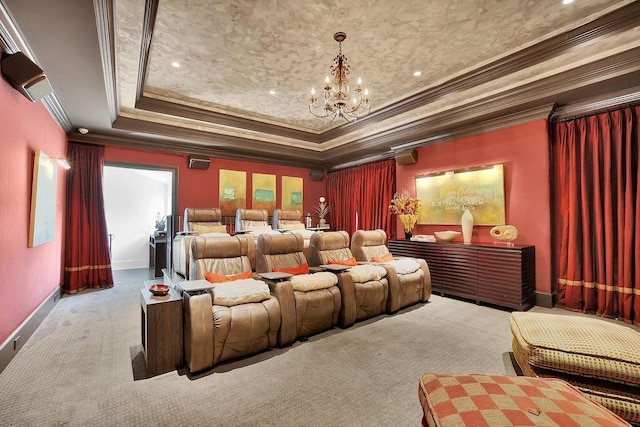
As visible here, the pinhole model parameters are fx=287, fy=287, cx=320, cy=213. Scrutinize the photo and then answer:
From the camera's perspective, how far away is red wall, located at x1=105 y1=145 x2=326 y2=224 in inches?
216

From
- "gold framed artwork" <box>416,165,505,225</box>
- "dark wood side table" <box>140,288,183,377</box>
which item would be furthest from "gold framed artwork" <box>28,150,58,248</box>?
"gold framed artwork" <box>416,165,505,225</box>

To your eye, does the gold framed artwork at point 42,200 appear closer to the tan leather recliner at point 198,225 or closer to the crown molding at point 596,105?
the tan leather recliner at point 198,225

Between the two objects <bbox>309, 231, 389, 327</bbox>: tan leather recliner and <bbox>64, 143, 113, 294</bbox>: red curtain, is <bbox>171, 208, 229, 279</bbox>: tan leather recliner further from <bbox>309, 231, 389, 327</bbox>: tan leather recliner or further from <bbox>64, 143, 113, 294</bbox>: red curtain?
<bbox>309, 231, 389, 327</bbox>: tan leather recliner

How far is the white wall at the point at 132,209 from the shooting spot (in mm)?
7035

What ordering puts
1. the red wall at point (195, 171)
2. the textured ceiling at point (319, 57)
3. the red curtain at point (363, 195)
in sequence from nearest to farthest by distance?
the textured ceiling at point (319, 57) < the red wall at point (195, 171) < the red curtain at point (363, 195)

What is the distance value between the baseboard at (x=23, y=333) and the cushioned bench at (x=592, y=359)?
12.5 ft

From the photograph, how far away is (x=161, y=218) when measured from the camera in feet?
24.6

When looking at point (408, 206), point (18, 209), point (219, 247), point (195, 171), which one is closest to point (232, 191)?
point (195, 171)

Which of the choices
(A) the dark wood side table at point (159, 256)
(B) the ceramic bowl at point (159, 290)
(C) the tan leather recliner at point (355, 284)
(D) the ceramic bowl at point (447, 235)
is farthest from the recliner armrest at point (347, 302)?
(A) the dark wood side table at point (159, 256)

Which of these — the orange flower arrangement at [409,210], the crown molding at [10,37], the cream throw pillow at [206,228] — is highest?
the crown molding at [10,37]

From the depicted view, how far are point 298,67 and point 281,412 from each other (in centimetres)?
367

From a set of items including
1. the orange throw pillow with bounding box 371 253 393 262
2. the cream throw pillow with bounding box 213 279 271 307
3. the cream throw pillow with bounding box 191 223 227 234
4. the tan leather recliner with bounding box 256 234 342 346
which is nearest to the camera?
the cream throw pillow with bounding box 213 279 271 307

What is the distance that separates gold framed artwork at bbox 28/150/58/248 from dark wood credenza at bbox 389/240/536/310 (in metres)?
5.04

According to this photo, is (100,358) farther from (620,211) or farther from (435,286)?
(620,211)
